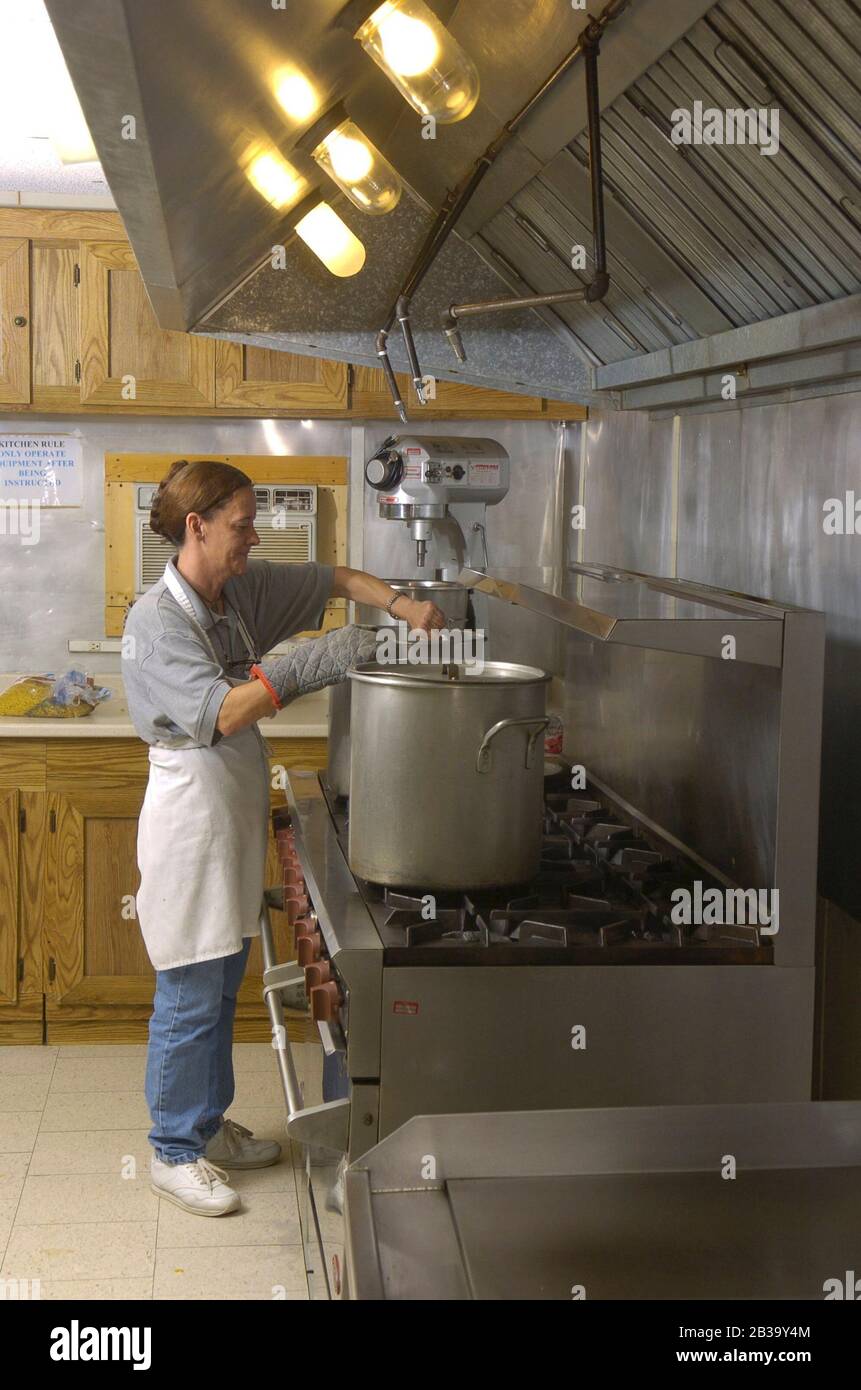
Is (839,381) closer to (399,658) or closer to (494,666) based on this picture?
(494,666)

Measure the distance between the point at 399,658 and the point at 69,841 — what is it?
1905 millimetres

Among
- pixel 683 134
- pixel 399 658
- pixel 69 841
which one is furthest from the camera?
pixel 69 841

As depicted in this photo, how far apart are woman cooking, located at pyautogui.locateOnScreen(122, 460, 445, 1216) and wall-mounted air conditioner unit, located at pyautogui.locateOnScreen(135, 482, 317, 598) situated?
1517 mm

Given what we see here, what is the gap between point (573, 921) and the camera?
75.2 inches

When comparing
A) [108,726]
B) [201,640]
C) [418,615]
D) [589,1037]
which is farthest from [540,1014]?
[108,726]

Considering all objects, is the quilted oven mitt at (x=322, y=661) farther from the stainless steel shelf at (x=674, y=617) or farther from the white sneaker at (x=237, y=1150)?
the white sneaker at (x=237, y=1150)

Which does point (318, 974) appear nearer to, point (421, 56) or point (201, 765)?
point (201, 765)

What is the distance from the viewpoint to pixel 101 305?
4191 millimetres

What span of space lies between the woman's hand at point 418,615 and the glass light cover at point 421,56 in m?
1.18

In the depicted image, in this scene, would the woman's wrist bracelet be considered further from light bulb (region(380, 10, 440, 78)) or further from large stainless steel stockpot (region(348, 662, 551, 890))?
light bulb (region(380, 10, 440, 78))

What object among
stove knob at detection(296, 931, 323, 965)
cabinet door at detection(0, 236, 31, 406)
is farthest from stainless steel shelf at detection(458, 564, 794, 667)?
cabinet door at detection(0, 236, 31, 406)

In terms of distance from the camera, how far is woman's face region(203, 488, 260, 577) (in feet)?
9.24

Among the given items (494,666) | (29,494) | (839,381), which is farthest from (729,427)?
(29,494)

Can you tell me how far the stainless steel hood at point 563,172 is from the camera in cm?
126
